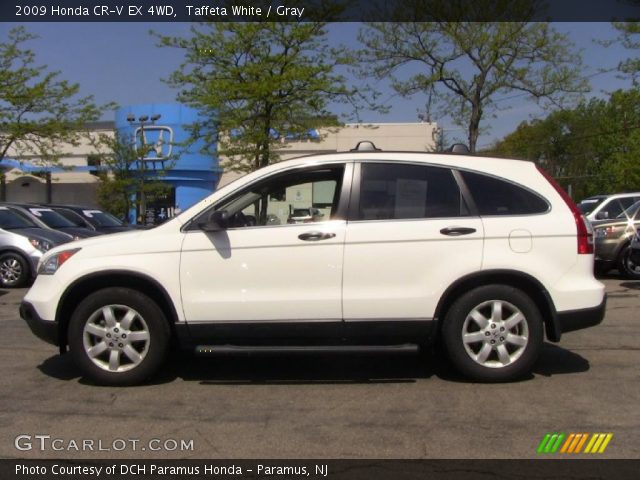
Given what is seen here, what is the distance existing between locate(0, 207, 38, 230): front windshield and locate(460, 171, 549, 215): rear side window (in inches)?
413

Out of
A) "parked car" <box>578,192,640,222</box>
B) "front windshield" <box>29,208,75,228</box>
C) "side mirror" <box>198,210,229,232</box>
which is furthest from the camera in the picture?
"front windshield" <box>29,208,75,228</box>

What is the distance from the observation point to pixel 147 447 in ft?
13.6

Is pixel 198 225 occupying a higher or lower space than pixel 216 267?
higher

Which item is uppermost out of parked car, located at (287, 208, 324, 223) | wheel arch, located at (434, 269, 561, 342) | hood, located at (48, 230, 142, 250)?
parked car, located at (287, 208, 324, 223)

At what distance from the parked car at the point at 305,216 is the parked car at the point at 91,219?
35.7 ft

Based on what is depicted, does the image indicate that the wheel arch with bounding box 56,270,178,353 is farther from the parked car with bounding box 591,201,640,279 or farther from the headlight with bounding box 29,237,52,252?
the parked car with bounding box 591,201,640,279

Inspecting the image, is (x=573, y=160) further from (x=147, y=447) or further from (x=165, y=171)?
(x=147, y=447)

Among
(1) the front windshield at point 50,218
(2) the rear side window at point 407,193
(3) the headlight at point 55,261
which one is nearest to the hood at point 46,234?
(1) the front windshield at point 50,218

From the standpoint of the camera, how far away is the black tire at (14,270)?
12219 mm

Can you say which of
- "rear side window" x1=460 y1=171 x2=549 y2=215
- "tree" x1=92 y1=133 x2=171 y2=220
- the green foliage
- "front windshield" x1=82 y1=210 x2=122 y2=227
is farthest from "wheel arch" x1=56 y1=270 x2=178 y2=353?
the green foliage

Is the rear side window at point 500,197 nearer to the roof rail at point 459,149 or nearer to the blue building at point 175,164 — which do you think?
the roof rail at point 459,149

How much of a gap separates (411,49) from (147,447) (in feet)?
80.0

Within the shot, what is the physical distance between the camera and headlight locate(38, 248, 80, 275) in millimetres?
5417
